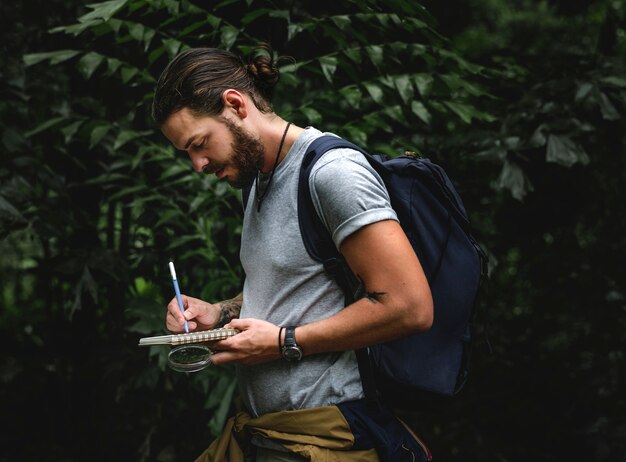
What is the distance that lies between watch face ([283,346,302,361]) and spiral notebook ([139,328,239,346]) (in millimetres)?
109

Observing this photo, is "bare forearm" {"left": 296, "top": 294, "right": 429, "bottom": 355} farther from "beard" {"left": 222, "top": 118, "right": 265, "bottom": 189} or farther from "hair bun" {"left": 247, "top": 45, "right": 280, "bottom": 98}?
"hair bun" {"left": 247, "top": 45, "right": 280, "bottom": 98}

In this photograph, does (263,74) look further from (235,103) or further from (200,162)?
(200,162)

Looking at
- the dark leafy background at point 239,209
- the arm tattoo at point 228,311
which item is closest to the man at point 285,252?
the arm tattoo at point 228,311

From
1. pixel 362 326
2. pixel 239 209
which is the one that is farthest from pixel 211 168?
pixel 239 209

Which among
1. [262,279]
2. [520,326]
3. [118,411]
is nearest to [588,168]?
[520,326]

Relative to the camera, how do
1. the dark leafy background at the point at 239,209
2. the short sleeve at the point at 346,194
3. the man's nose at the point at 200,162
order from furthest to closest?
the dark leafy background at the point at 239,209
the man's nose at the point at 200,162
the short sleeve at the point at 346,194

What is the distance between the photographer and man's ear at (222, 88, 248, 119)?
145cm

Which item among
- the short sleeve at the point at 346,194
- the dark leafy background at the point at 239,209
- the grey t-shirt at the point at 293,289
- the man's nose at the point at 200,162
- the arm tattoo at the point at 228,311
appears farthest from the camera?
the dark leafy background at the point at 239,209

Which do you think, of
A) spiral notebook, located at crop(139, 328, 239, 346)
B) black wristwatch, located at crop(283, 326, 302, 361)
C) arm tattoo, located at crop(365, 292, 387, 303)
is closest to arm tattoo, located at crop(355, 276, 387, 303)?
arm tattoo, located at crop(365, 292, 387, 303)

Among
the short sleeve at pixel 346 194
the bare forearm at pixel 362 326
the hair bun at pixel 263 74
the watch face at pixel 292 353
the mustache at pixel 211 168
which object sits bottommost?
the watch face at pixel 292 353

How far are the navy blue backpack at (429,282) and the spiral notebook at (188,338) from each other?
0.24 metres

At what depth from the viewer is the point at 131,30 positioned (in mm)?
2273

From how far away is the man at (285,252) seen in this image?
1266 mm

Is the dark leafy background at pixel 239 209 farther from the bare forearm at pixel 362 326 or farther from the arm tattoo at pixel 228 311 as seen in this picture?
the bare forearm at pixel 362 326
